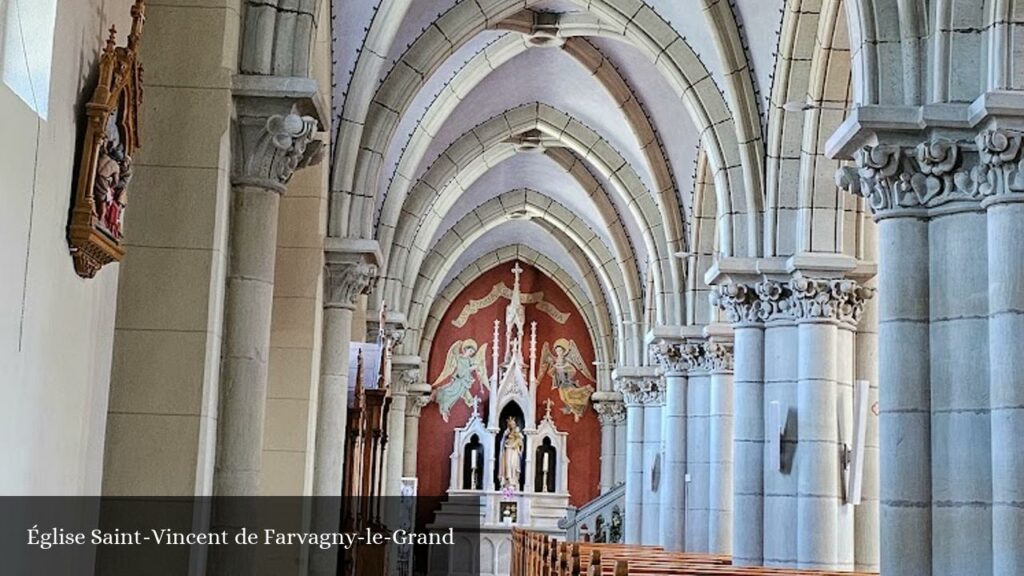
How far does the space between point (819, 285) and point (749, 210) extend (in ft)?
3.94

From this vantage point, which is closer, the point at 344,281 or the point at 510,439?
the point at 344,281

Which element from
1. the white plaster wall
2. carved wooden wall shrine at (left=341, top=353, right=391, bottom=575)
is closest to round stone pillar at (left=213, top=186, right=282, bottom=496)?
the white plaster wall

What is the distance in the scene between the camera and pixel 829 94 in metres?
11.6

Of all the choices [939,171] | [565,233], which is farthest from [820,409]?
[565,233]

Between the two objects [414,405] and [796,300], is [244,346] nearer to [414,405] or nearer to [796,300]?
[796,300]

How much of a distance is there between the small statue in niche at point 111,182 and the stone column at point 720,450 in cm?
1058

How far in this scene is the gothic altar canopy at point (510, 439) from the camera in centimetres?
2677

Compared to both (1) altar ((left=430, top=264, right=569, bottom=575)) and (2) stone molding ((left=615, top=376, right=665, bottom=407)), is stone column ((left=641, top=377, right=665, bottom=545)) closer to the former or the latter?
(2) stone molding ((left=615, top=376, right=665, bottom=407))

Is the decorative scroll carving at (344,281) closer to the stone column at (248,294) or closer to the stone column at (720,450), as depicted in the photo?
the stone column at (248,294)

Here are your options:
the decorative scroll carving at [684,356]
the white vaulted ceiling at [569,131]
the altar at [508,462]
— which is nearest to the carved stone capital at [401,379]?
the white vaulted ceiling at [569,131]

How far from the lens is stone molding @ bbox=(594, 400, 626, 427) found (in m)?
27.1

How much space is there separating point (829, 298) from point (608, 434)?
15890 millimetres

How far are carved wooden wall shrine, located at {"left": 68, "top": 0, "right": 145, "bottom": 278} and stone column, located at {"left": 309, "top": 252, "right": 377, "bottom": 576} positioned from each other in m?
5.39

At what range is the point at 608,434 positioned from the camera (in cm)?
2727
